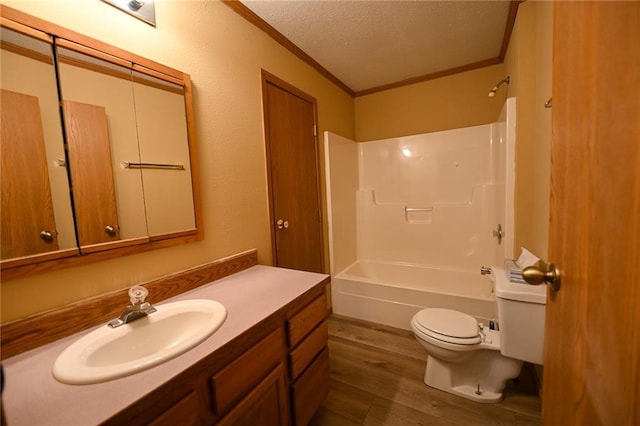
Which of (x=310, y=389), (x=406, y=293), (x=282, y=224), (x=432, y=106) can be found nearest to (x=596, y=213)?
(x=310, y=389)

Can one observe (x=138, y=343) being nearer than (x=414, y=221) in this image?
Yes

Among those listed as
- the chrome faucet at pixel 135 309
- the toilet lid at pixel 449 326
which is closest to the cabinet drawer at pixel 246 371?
the chrome faucet at pixel 135 309

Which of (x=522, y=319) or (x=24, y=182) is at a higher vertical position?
(x=24, y=182)

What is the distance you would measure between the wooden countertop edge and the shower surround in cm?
154

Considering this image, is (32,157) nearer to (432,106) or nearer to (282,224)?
(282,224)

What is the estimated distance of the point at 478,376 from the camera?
1.59 metres

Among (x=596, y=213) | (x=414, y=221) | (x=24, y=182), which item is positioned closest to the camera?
(x=596, y=213)

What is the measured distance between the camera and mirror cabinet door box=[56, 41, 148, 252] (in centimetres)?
94

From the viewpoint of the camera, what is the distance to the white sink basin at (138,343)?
67 cm

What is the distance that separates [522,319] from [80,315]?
193cm

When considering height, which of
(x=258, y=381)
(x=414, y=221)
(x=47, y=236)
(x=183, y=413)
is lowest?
(x=258, y=381)

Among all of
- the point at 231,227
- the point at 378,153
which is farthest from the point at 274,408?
the point at 378,153

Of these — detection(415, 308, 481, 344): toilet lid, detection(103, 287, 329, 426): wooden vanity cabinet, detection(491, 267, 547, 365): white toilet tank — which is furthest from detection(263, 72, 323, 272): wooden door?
detection(491, 267, 547, 365): white toilet tank

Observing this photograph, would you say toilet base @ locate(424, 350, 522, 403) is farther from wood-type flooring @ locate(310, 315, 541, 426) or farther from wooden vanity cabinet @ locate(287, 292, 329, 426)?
wooden vanity cabinet @ locate(287, 292, 329, 426)
